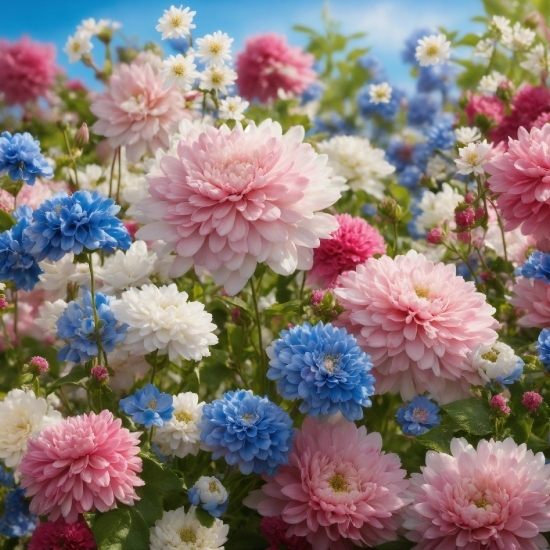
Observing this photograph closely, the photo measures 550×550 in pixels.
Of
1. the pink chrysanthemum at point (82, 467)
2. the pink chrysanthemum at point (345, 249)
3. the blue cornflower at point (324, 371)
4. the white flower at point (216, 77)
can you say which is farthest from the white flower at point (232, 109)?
the pink chrysanthemum at point (82, 467)

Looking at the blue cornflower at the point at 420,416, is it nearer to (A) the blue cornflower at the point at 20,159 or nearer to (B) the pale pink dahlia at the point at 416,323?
(B) the pale pink dahlia at the point at 416,323

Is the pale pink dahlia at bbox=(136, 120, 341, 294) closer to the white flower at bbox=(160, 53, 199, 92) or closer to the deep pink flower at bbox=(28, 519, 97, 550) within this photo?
the white flower at bbox=(160, 53, 199, 92)

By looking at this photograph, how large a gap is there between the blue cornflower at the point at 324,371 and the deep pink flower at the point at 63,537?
0.29m


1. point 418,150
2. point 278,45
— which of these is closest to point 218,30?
point 278,45

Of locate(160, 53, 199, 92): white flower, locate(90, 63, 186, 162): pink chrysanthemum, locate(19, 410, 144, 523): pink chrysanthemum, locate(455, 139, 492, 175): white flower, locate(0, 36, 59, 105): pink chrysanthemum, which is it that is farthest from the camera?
locate(0, 36, 59, 105): pink chrysanthemum

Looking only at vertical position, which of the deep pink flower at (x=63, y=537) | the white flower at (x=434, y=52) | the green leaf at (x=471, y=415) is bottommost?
the deep pink flower at (x=63, y=537)

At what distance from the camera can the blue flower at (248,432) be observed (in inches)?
36.1

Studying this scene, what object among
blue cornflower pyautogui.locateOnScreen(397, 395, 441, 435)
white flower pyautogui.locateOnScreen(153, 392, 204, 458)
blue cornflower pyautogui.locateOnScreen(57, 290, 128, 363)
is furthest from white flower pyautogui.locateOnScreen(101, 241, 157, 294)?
blue cornflower pyautogui.locateOnScreen(397, 395, 441, 435)

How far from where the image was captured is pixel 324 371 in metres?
0.91

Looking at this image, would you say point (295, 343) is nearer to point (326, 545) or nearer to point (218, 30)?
point (326, 545)

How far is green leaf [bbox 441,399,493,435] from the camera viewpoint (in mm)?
959

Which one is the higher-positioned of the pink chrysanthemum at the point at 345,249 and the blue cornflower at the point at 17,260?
the pink chrysanthemum at the point at 345,249

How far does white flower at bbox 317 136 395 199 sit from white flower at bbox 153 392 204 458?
624 millimetres

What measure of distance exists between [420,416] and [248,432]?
0.23 metres
